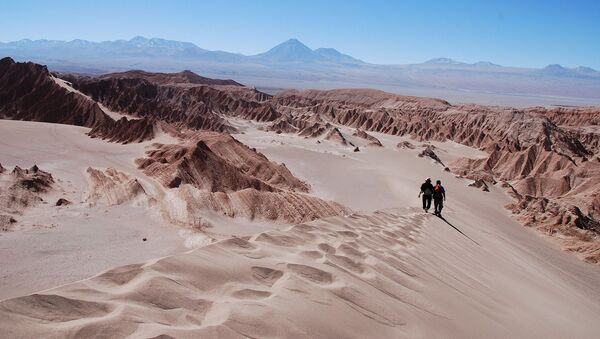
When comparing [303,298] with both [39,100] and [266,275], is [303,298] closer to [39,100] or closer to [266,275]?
[266,275]

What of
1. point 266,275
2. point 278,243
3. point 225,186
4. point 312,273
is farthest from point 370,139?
point 266,275

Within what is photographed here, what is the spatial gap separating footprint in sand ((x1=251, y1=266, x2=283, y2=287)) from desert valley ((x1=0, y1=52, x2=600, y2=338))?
3 centimetres

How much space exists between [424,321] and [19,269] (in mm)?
7885

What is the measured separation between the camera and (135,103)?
60469 mm

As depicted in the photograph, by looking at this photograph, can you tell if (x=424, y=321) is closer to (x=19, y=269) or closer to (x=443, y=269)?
(x=443, y=269)

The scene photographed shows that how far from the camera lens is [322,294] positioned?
3.55 metres

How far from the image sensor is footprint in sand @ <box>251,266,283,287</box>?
363cm

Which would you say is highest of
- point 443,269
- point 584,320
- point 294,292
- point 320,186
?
point 294,292

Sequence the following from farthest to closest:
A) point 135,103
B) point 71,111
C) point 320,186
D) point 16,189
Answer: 1. point 135,103
2. point 71,111
3. point 320,186
4. point 16,189

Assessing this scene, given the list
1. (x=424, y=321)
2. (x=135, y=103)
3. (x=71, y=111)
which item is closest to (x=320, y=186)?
(x=424, y=321)

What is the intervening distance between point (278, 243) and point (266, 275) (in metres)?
1.11

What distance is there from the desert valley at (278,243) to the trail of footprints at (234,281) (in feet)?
0.05

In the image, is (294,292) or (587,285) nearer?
(294,292)

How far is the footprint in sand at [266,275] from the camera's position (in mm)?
3625
